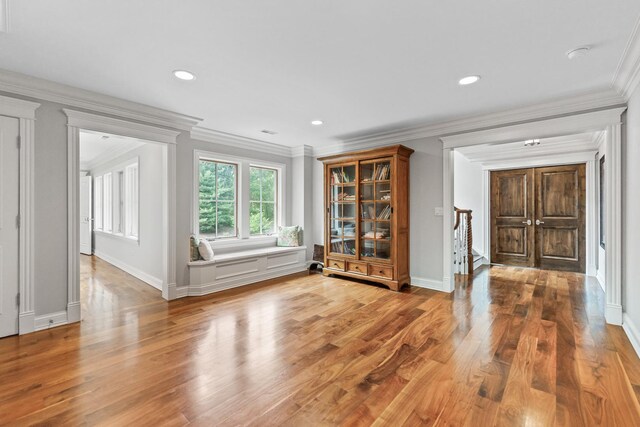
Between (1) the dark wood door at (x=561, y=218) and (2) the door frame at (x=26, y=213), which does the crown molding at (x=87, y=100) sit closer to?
(2) the door frame at (x=26, y=213)

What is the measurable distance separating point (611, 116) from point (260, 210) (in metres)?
4.81

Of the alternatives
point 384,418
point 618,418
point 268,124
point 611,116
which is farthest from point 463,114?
point 384,418

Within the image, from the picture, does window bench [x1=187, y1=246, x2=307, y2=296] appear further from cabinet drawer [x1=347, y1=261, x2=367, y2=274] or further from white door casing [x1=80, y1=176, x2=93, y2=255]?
white door casing [x1=80, y1=176, x2=93, y2=255]

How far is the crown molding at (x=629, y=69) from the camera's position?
2.08 meters

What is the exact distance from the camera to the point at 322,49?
2193mm

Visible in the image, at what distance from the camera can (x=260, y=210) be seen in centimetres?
539

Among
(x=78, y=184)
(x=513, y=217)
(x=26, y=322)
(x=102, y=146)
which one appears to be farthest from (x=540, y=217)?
(x=102, y=146)

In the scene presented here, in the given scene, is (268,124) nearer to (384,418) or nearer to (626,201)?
(384,418)

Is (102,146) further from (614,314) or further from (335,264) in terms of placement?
(614,314)

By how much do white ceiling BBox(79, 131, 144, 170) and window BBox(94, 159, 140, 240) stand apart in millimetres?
297

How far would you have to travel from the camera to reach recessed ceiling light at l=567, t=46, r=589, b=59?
217 centimetres

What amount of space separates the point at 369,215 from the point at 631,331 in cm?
299

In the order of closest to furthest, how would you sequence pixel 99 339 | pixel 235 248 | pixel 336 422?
pixel 336 422, pixel 99 339, pixel 235 248

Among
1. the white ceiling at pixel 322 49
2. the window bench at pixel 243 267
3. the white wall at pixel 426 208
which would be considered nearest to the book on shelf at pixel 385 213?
the white wall at pixel 426 208
